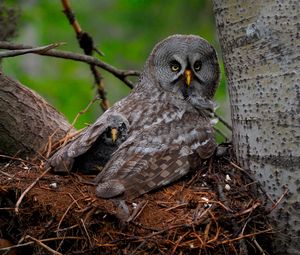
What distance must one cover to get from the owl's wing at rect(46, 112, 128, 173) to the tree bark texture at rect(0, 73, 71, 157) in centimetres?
37

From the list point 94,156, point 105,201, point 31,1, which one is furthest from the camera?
point 31,1

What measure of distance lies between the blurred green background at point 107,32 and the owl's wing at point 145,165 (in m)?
3.98

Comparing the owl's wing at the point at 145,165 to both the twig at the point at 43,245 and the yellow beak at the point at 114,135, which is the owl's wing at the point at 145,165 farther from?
the twig at the point at 43,245

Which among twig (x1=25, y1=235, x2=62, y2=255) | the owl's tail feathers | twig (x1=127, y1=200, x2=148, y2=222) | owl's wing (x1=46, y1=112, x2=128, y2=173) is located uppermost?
owl's wing (x1=46, y1=112, x2=128, y2=173)

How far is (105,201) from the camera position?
531 cm

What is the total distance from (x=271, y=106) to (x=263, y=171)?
1.52 ft

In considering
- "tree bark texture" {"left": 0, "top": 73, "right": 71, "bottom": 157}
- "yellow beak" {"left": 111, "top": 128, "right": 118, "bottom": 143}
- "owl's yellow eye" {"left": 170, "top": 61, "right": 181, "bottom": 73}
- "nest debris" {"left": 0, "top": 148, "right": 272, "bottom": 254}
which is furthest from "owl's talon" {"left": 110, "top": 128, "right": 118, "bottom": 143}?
"owl's yellow eye" {"left": 170, "top": 61, "right": 181, "bottom": 73}

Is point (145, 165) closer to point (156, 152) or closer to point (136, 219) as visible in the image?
point (156, 152)

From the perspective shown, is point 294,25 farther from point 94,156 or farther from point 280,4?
point 94,156

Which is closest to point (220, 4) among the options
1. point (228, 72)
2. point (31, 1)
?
point (228, 72)

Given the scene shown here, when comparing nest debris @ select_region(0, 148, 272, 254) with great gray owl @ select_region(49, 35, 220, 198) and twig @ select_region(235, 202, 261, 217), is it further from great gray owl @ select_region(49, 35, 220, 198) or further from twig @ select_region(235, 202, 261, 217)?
great gray owl @ select_region(49, 35, 220, 198)

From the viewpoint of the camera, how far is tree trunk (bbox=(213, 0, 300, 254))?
→ 5246 millimetres

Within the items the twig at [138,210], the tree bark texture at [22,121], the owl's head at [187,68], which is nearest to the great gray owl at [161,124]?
the owl's head at [187,68]

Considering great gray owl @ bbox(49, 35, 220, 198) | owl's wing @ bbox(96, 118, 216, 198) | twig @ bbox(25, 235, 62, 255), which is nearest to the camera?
twig @ bbox(25, 235, 62, 255)
